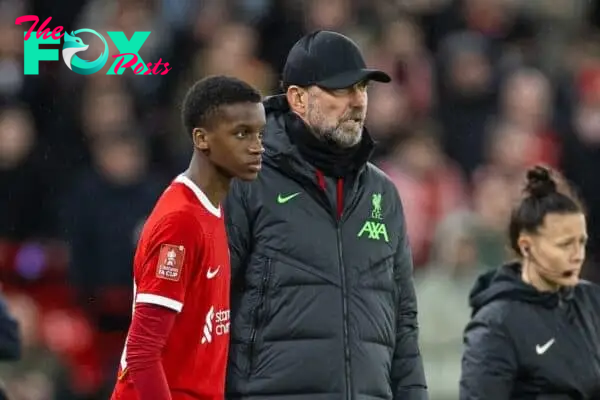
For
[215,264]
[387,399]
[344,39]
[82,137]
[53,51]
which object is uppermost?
[53,51]

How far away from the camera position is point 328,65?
531 centimetres

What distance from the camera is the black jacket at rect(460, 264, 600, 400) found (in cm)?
570

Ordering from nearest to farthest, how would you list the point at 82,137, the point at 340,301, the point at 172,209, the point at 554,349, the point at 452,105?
1. the point at 172,209
2. the point at 340,301
3. the point at 554,349
4. the point at 82,137
5. the point at 452,105

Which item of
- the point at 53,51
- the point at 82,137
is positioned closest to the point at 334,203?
the point at 82,137

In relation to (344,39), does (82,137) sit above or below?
above

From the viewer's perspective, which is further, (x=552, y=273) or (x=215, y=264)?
(x=552, y=273)

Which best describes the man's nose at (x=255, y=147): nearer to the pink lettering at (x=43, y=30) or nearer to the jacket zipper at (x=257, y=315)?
the jacket zipper at (x=257, y=315)

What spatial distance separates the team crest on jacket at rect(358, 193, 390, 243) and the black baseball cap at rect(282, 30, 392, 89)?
16.9 inches

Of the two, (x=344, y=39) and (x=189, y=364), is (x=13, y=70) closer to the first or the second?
(x=344, y=39)

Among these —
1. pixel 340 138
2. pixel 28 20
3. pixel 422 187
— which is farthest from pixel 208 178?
pixel 28 20

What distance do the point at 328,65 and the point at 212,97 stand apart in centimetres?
68

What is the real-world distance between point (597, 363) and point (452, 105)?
5.46m

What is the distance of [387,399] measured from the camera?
5305 mm

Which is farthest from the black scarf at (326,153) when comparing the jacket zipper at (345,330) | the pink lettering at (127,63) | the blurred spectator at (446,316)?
the pink lettering at (127,63)
